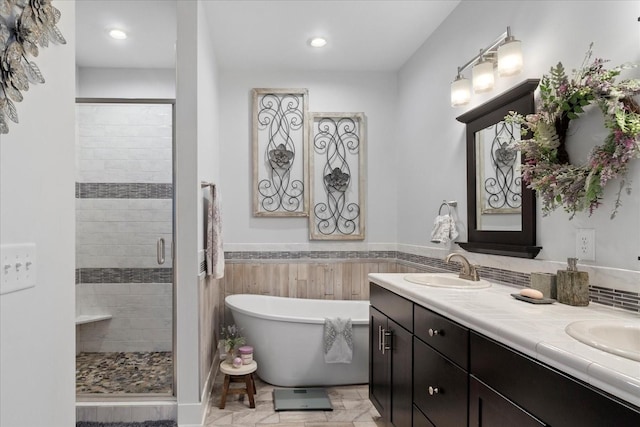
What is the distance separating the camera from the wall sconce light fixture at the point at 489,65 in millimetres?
2195

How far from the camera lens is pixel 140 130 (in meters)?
3.41

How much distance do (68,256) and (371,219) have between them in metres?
3.17

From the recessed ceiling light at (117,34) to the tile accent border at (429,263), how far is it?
1977mm

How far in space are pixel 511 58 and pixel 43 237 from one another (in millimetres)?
2119

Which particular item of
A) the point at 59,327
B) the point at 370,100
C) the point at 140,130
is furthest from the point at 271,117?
the point at 59,327

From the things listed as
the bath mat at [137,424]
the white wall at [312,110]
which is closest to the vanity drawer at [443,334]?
the bath mat at [137,424]

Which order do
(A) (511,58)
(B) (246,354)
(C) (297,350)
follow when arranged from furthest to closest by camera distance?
(C) (297,350) < (B) (246,354) < (A) (511,58)

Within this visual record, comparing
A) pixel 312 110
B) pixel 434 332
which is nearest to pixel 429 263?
pixel 434 332

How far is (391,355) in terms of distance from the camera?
2.52 meters

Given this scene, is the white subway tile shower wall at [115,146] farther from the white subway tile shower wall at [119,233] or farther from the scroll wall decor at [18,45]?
the scroll wall decor at [18,45]

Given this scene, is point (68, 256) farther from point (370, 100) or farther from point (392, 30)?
point (370, 100)

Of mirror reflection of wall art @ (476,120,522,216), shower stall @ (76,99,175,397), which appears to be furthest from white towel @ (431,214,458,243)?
shower stall @ (76,99,175,397)

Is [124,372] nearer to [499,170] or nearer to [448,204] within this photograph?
[448,204]

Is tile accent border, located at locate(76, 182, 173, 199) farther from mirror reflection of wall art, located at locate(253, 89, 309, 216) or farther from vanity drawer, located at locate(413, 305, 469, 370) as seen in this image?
vanity drawer, located at locate(413, 305, 469, 370)
